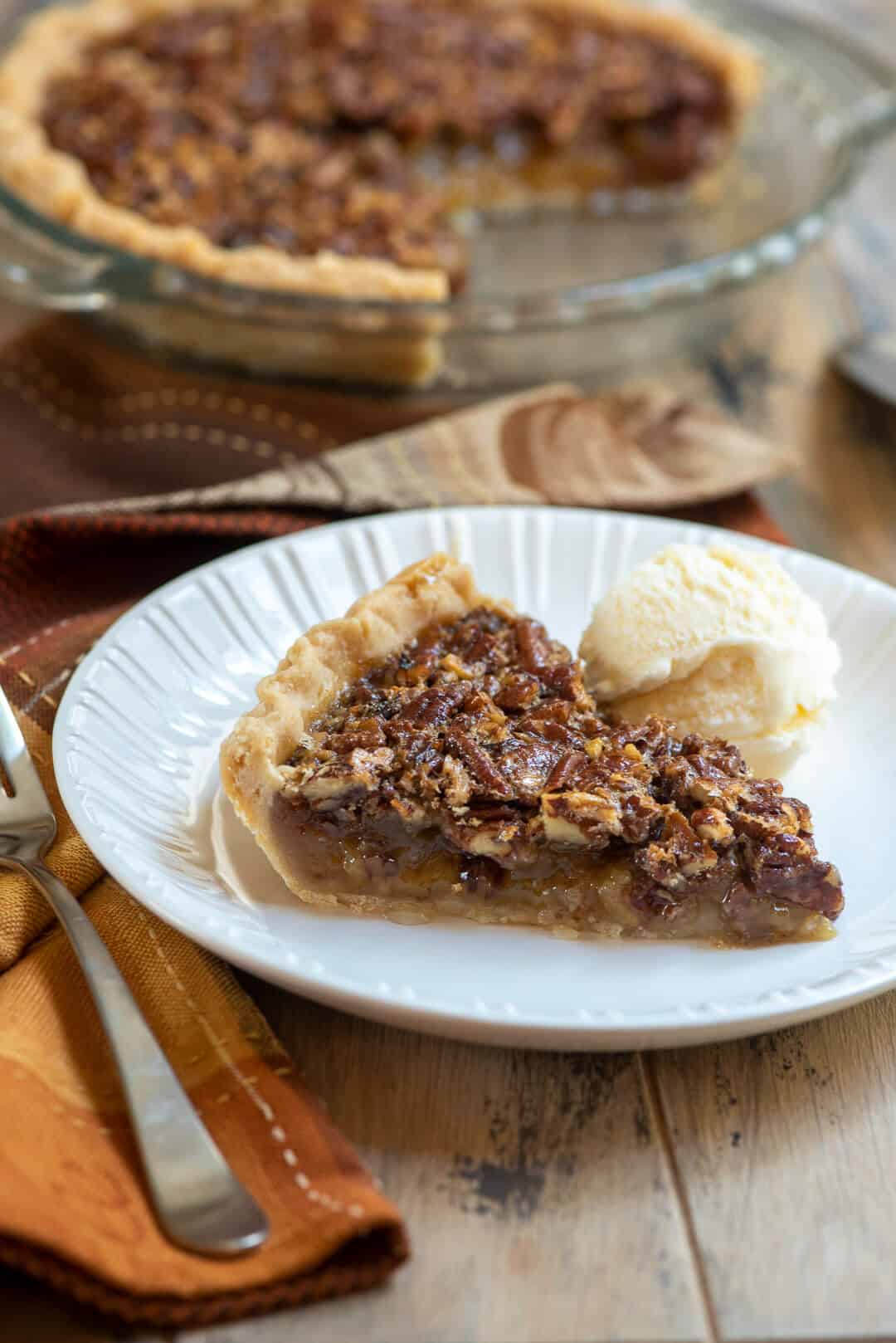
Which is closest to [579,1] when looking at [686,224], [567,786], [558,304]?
[686,224]

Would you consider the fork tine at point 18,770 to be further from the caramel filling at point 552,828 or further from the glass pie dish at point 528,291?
the glass pie dish at point 528,291

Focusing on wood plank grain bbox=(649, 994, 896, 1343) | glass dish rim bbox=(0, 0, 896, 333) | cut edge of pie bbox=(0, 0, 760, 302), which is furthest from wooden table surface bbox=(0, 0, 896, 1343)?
cut edge of pie bbox=(0, 0, 760, 302)

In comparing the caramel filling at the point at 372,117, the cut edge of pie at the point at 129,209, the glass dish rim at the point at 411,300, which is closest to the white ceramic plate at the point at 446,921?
the glass dish rim at the point at 411,300

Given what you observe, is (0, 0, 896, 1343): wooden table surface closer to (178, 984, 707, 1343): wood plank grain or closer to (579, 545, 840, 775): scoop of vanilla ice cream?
(178, 984, 707, 1343): wood plank grain

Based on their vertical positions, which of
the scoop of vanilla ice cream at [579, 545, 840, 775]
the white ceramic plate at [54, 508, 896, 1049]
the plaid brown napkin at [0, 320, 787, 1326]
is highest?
the scoop of vanilla ice cream at [579, 545, 840, 775]

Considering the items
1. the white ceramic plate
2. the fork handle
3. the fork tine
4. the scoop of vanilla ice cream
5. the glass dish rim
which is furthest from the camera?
the glass dish rim

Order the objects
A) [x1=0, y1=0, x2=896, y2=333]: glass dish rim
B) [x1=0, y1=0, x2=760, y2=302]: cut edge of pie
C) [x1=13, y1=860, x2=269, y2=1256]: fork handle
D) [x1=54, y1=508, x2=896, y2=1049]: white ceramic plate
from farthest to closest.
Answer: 1. [x1=0, y1=0, x2=760, y2=302]: cut edge of pie
2. [x1=0, y1=0, x2=896, y2=333]: glass dish rim
3. [x1=54, y1=508, x2=896, y2=1049]: white ceramic plate
4. [x1=13, y1=860, x2=269, y2=1256]: fork handle

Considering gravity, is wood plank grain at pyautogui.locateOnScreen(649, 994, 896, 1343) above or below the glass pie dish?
below

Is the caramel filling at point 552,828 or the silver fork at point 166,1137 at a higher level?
the caramel filling at point 552,828
